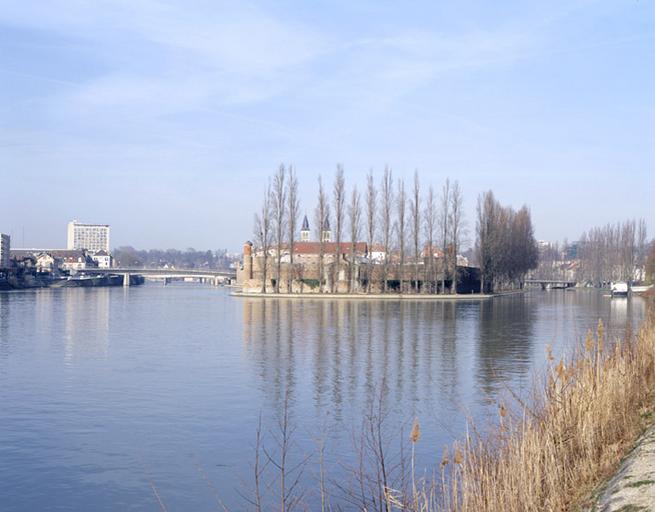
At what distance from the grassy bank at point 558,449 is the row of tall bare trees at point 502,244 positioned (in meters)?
58.9

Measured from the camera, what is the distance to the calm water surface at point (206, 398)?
9.10m

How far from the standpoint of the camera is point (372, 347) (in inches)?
874

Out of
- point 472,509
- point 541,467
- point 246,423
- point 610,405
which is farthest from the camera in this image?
point 246,423

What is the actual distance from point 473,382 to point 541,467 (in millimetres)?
9638

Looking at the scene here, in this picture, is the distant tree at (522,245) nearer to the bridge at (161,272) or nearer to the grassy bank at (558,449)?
the bridge at (161,272)

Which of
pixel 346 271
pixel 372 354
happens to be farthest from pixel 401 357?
pixel 346 271

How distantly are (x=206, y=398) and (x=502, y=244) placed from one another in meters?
60.6

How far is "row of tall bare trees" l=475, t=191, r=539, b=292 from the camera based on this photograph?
67812mm

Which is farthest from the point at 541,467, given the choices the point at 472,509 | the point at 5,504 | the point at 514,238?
the point at 514,238

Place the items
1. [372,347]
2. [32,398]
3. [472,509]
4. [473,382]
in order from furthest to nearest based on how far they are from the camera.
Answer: [372,347], [473,382], [32,398], [472,509]

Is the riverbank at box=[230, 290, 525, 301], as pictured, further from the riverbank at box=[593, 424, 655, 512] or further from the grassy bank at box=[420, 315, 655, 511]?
the riverbank at box=[593, 424, 655, 512]

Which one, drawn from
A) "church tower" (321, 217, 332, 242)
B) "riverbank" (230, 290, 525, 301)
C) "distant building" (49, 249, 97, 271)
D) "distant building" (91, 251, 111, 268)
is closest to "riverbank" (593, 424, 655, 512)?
"riverbank" (230, 290, 525, 301)

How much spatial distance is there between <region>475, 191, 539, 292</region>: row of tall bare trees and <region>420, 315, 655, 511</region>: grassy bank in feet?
193

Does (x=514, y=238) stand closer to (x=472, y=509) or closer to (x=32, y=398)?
(x=32, y=398)
